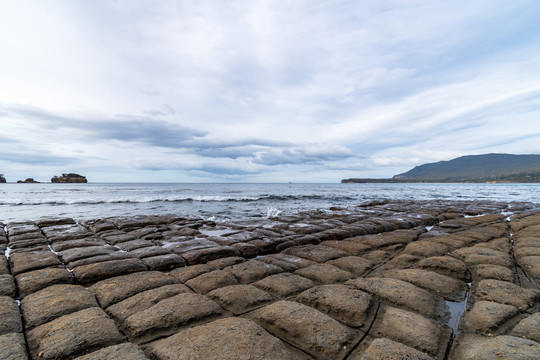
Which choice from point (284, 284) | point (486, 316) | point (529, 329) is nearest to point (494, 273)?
point (486, 316)

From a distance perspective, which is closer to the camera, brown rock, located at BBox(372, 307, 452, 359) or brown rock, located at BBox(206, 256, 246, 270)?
brown rock, located at BBox(372, 307, 452, 359)

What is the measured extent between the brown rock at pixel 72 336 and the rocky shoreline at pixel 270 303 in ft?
0.04

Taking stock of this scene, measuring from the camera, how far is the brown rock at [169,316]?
9.39ft

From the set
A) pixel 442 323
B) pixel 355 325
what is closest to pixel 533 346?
pixel 442 323

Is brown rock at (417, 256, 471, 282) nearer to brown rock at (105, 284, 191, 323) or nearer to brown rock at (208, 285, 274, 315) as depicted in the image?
brown rock at (208, 285, 274, 315)

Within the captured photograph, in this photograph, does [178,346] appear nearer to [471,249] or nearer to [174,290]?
[174,290]

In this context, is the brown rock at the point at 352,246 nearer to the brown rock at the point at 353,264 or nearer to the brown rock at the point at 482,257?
the brown rock at the point at 353,264

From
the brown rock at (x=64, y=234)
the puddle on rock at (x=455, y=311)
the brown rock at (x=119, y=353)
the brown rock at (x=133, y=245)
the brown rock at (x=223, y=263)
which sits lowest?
the puddle on rock at (x=455, y=311)

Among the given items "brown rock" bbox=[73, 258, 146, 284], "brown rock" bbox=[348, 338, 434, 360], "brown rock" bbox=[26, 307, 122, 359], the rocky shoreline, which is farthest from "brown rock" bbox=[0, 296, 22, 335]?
"brown rock" bbox=[348, 338, 434, 360]

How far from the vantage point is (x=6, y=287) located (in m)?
4.04

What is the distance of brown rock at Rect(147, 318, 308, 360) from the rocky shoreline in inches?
0.5

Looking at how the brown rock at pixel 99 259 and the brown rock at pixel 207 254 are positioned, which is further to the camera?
the brown rock at pixel 207 254

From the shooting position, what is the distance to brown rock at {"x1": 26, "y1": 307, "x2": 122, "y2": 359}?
2.50 meters

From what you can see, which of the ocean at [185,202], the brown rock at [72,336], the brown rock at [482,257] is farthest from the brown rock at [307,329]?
the ocean at [185,202]
